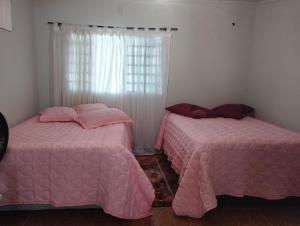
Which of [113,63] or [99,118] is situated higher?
[113,63]

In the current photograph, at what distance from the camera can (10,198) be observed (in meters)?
1.91

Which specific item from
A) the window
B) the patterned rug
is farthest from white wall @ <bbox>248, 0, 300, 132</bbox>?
the patterned rug

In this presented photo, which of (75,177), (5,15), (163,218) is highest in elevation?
(5,15)

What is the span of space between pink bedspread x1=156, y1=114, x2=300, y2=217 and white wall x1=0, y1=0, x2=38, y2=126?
6.67 ft

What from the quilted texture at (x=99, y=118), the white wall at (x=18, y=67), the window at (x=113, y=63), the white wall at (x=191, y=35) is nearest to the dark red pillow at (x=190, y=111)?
the white wall at (x=191, y=35)

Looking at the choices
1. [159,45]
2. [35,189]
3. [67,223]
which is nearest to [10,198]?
[35,189]

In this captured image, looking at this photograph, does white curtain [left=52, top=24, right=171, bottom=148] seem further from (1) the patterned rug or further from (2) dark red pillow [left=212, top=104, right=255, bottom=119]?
(2) dark red pillow [left=212, top=104, right=255, bottom=119]

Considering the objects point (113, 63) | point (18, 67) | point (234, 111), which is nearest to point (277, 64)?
point (234, 111)

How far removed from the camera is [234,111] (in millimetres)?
3340

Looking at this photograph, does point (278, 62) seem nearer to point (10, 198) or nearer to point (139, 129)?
point (139, 129)

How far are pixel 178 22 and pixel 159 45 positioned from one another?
0.47 metres

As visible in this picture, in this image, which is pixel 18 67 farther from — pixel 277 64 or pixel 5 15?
pixel 277 64

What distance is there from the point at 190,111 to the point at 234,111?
0.63 m

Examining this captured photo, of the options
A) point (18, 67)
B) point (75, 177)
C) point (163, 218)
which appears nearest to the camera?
point (75, 177)
